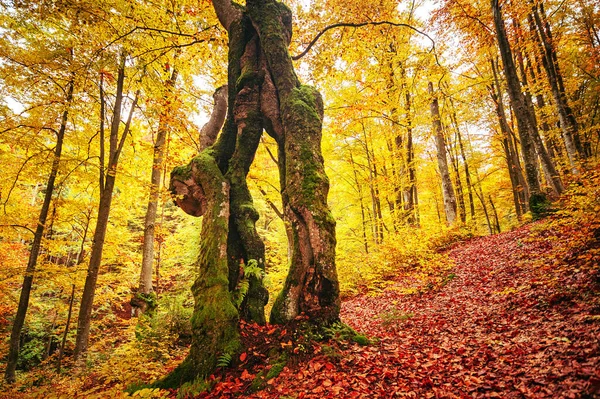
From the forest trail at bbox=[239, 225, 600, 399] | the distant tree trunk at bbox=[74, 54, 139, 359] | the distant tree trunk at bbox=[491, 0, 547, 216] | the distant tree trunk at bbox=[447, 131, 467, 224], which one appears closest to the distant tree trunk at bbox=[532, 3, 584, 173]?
the distant tree trunk at bbox=[491, 0, 547, 216]

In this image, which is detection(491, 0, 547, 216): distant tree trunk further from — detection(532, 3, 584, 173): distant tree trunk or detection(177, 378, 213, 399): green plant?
detection(177, 378, 213, 399): green plant

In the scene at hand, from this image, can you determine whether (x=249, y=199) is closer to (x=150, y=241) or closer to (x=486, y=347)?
(x=486, y=347)

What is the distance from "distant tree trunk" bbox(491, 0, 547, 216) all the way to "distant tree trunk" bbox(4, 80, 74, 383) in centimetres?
1325

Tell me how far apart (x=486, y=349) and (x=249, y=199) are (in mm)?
4600

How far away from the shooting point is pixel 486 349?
3.43m

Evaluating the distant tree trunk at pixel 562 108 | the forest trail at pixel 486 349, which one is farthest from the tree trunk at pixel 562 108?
the forest trail at pixel 486 349

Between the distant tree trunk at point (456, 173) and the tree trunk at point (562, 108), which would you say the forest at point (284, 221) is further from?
the distant tree trunk at point (456, 173)

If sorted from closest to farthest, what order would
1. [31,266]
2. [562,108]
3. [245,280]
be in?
1. [245,280]
2. [31,266]
3. [562,108]

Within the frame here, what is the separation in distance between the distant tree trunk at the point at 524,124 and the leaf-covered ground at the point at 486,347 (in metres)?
3.29

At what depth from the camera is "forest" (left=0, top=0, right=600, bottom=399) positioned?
3.56 meters

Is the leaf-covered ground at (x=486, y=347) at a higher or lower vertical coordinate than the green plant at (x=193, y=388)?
higher

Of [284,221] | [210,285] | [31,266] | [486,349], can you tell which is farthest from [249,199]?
[31,266]

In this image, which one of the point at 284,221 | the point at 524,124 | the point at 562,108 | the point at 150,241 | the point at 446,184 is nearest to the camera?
the point at 284,221

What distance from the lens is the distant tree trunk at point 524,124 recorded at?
28.3ft
